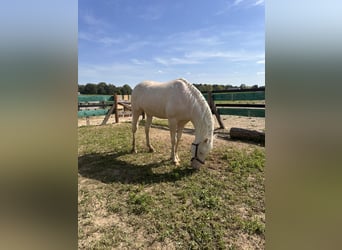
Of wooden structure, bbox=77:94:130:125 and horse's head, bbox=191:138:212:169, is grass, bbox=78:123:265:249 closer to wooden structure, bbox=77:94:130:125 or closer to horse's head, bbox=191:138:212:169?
horse's head, bbox=191:138:212:169

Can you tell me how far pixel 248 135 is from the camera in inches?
233

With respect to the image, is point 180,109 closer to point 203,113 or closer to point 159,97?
point 203,113

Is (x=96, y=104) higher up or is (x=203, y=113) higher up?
(x=96, y=104)

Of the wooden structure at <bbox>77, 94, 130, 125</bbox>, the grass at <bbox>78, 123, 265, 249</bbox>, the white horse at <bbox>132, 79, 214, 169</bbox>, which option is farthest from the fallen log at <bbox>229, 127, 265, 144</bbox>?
the wooden structure at <bbox>77, 94, 130, 125</bbox>

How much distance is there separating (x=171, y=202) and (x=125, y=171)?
1.53 metres

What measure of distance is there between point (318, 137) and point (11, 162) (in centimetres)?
85

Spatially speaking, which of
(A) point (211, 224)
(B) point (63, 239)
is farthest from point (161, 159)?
(B) point (63, 239)

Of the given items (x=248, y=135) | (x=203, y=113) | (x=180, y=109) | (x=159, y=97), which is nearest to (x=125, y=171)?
(x=180, y=109)

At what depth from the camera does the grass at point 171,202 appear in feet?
7.09

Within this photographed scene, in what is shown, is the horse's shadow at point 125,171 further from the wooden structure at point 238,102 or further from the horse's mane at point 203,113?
the wooden structure at point 238,102

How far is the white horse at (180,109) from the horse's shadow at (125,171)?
38 cm

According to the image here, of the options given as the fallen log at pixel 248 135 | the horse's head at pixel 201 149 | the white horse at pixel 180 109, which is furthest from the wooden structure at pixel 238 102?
the horse's head at pixel 201 149

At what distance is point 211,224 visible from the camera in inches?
Answer: 93.8

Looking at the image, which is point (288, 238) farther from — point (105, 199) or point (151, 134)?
→ point (151, 134)
